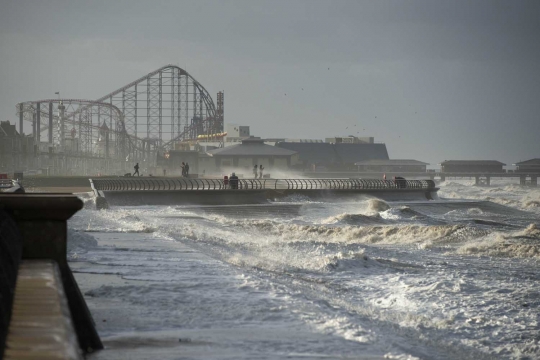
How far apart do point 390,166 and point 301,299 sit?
14169cm

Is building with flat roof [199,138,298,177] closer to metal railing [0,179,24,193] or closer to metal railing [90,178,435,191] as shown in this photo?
metal railing [90,178,435,191]

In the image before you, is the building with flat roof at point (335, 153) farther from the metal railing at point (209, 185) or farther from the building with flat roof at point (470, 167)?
the metal railing at point (209, 185)

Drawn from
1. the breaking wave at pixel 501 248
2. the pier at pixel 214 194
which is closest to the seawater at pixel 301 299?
the breaking wave at pixel 501 248

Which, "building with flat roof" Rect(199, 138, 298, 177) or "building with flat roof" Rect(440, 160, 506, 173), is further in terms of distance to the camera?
"building with flat roof" Rect(440, 160, 506, 173)

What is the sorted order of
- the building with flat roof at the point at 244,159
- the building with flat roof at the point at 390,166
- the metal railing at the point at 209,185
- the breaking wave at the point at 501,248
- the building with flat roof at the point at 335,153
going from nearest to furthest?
the breaking wave at the point at 501,248
the metal railing at the point at 209,185
the building with flat roof at the point at 244,159
the building with flat roof at the point at 390,166
the building with flat roof at the point at 335,153

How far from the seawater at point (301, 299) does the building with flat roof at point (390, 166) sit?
403 feet

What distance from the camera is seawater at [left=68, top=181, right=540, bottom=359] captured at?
7.82 meters

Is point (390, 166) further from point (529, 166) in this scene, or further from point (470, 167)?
point (529, 166)

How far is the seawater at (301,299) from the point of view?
782cm

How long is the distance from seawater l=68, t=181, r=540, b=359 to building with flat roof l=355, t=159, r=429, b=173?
122957 millimetres

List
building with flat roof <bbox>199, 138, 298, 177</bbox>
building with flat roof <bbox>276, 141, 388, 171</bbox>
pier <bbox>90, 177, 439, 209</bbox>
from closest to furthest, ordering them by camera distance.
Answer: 1. pier <bbox>90, 177, 439, 209</bbox>
2. building with flat roof <bbox>199, 138, 298, 177</bbox>
3. building with flat roof <bbox>276, 141, 388, 171</bbox>

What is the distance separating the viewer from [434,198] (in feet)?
201

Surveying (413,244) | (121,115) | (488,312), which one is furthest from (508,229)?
(121,115)

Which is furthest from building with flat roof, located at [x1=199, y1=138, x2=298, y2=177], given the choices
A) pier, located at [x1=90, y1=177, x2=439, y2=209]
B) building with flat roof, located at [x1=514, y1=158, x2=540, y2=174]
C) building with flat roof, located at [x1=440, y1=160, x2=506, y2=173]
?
building with flat roof, located at [x1=514, y1=158, x2=540, y2=174]
